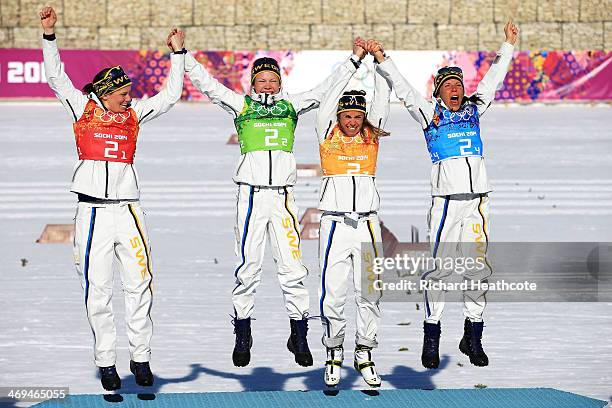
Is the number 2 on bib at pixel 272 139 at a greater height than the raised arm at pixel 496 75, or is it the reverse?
the raised arm at pixel 496 75

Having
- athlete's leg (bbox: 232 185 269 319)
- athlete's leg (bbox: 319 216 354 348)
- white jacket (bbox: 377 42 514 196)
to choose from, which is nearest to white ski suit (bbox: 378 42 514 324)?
white jacket (bbox: 377 42 514 196)

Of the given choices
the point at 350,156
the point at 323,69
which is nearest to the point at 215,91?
the point at 350,156

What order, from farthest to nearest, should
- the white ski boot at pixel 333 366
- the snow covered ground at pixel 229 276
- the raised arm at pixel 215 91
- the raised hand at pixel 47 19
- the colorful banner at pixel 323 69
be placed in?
the colorful banner at pixel 323 69, the snow covered ground at pixel 229 276, the raised arm at pixel 215 91, the white ski boot at pixel 333 366, the raised hand at pixel 47 19

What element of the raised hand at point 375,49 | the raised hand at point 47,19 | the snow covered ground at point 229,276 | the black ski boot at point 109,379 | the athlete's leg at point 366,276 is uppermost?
the raised hand at point 47,19

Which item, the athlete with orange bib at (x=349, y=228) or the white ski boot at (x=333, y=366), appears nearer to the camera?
the athlete with orange bib at (x=349, y=228)

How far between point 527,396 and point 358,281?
1.43 meters

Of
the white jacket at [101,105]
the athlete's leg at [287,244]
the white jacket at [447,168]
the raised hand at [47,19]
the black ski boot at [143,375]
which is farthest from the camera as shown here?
the athlete's leg at [287,244]

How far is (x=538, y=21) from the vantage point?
47.4 m

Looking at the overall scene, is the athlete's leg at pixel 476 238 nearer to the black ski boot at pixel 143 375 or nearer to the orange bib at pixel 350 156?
the orange bib at pixel 350 156

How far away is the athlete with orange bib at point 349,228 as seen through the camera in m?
9.01

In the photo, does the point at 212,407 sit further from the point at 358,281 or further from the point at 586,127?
the point at 586,127

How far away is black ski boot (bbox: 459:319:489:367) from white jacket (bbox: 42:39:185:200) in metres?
2.58

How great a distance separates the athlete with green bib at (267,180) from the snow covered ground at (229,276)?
63 centimetres

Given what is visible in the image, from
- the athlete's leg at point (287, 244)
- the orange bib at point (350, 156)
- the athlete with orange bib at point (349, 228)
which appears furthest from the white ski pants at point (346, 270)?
the athlete's leg at point (287, 244)
